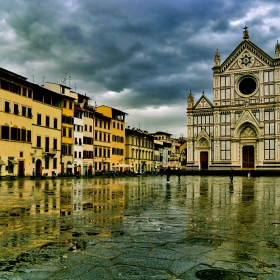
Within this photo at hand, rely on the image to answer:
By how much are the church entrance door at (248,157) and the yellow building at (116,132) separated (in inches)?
1008

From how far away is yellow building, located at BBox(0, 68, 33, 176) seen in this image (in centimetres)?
4381

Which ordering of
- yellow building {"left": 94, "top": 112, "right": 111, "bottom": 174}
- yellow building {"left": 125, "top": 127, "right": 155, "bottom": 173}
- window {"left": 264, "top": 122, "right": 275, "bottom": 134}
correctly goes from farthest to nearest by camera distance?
yellow building {"left": 125, "top": 127, "right": 155, "bottom": 173}, yellow building {"left": 94, "top": 112, "right": 111, "bottom": 174}, window {"left": 264, "top": 122, "right": 275, "bottom": 134}

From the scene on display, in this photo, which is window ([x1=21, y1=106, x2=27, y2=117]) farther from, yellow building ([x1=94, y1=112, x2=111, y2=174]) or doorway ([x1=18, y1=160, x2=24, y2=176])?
yellow building ([x1=94, y1=112, x2=111, y2=174])

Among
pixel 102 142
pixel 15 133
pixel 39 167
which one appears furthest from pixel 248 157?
pixel 15 133

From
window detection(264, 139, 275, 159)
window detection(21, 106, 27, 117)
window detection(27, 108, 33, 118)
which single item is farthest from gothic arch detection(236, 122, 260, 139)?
window detection(21, 106, 27, 117)

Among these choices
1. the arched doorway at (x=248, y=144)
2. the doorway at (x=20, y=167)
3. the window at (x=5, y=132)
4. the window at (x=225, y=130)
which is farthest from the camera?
the window at (x=225, y=130)

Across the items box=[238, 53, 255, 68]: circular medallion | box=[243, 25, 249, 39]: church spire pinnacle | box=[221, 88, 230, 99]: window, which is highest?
box=[243, 25, 249, 39]: church spire pinnacle

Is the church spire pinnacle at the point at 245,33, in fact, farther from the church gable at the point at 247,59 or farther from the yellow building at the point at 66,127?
the yellow building at the point at 66,127

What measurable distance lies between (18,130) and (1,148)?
418 cm

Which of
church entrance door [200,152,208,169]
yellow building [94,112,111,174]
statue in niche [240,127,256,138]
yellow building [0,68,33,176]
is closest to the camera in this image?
yellow building [0,68,33,176]

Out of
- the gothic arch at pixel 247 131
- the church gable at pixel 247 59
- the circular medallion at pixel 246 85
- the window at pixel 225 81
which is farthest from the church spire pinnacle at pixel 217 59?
the gothic arch at pixel 247 131

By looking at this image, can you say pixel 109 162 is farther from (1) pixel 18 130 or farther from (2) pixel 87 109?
(1) pixel 18 130

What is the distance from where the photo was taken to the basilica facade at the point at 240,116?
6769cm

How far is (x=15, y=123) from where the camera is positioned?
152 feet
